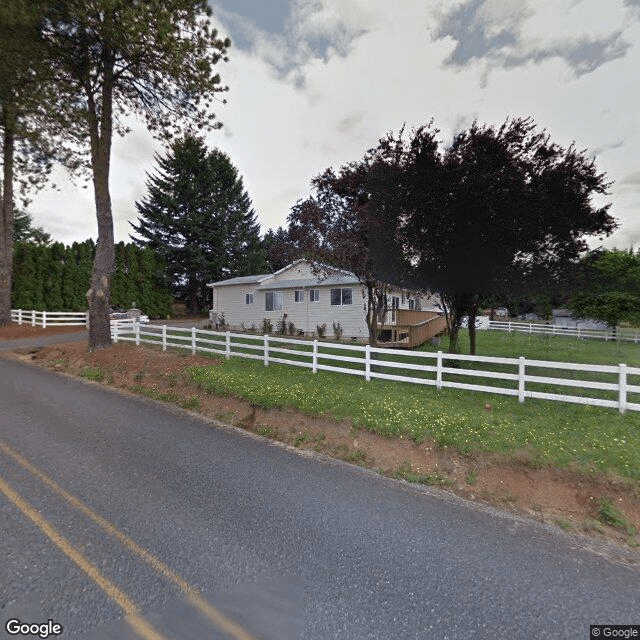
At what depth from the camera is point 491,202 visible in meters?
9.13

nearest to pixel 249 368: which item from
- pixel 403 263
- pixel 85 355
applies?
pixel 403 263

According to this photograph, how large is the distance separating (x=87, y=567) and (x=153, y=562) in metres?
0.51

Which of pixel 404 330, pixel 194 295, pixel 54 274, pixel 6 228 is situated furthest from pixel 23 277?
pixel 404 330

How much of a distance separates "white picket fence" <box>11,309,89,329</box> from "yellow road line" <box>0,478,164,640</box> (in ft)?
63.8

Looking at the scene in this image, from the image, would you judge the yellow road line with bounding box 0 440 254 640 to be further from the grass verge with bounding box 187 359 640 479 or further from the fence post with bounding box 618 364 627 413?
the fence post with bounding box 618 364 627 413

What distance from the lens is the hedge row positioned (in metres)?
26.7

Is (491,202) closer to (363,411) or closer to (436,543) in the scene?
(363,411)

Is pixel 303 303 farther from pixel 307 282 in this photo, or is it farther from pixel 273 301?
pixel 273 301

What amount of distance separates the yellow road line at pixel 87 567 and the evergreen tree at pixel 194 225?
3631 centimetres

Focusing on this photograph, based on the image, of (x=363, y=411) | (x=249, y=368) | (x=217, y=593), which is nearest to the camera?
→ (x=217, y=593)

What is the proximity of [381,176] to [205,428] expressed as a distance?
8.08 meters

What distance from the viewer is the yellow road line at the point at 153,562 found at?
244 centimetres

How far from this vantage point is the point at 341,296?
20.1 meters

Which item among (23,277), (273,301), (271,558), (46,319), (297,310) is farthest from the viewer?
(23,277)
